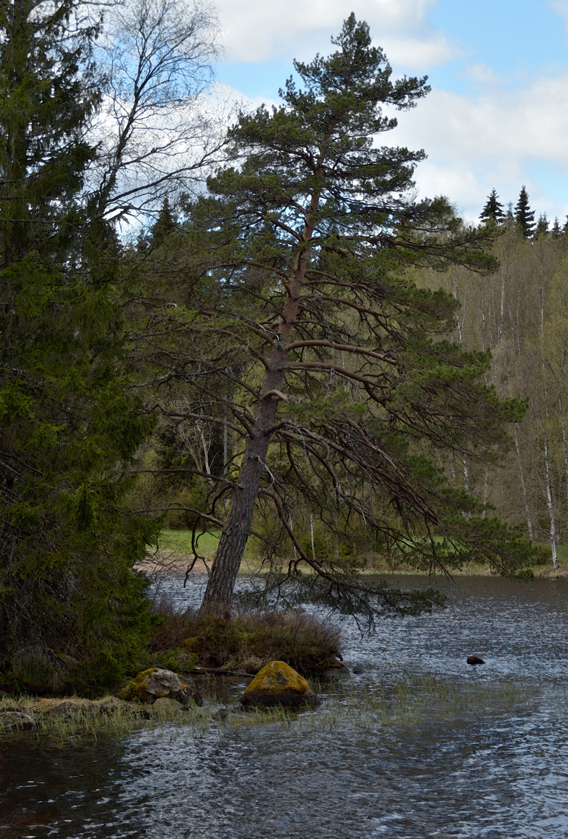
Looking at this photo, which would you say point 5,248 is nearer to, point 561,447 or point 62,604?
point 62,604

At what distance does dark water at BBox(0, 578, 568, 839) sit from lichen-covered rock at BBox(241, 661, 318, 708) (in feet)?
1.31

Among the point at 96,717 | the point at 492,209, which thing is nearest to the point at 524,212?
the point at 492,209

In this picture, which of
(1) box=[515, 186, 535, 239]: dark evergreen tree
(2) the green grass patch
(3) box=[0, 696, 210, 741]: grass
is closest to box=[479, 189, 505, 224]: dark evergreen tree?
(1) box=[515, 186, 535, 239]: dark evergreen tree

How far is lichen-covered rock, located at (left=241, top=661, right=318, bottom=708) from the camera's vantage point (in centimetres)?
1230

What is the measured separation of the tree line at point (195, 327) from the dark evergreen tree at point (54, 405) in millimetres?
38

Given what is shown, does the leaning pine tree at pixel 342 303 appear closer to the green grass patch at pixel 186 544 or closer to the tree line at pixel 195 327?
the tree line at pixel 195 327

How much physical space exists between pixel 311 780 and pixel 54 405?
18.2 ft

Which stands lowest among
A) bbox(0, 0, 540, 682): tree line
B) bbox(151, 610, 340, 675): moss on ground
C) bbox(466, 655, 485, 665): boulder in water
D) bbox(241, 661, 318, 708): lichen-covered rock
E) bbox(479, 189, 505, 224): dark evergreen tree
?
bbox(466, 655, 485, 665): boulder in water

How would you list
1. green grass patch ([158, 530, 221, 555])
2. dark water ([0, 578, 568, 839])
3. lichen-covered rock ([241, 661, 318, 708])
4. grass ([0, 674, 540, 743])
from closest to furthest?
dark water ([0, 578, 568, 839]) → grass ([0, 674, 540, 743]) → lichen-covered rock ([241, 661, 318, 708]) → green grass patch ([158, 530, 221, 555])

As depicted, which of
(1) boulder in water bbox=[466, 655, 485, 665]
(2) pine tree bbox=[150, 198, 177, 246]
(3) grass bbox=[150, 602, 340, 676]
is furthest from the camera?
(1) boulder in water bbox=[466, 655, 485, 665]

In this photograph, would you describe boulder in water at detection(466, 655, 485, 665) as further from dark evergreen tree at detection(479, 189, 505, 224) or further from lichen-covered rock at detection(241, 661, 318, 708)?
dark evergreen tree at detection(479, 189, 505, 224)

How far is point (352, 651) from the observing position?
17.9 meters

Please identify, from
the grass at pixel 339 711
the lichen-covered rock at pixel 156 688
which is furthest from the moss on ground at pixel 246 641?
the lichen-covered rock at pixel 156 688

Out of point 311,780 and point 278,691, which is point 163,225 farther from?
point 311,780
